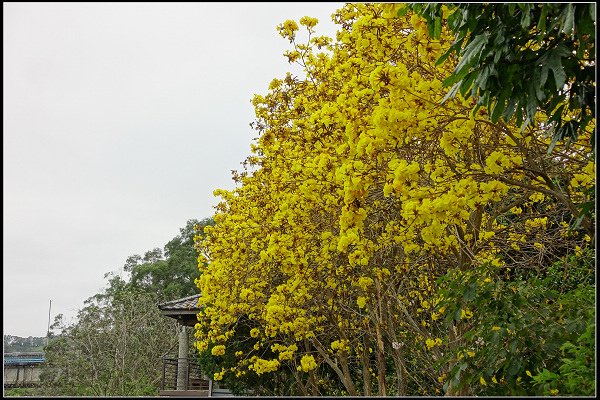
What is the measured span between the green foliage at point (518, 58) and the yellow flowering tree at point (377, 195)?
0.43m

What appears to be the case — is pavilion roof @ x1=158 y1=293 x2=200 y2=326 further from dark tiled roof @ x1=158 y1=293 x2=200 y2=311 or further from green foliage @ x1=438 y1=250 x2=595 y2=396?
green foliage @ x1=438 y1=250 x2=595 y2=396

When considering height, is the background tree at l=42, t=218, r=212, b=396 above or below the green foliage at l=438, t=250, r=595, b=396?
below

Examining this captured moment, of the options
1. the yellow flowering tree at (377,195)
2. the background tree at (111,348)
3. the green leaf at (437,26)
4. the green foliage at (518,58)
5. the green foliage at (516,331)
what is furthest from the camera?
the background tree at (111,348)

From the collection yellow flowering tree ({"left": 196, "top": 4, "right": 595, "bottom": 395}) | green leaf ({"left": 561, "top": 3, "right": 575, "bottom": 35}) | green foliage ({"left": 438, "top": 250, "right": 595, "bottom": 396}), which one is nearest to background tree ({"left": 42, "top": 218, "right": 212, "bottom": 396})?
yellow flowering tree ({"left": 196, "top": 4, "right": 595, "bottom": 395})

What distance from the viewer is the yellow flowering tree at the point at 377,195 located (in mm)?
3076

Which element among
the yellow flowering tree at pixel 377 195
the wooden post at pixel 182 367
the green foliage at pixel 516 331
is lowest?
the wooden post at pixel 182 367

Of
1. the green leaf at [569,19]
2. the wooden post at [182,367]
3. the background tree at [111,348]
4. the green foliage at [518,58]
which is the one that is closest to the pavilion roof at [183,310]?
the wooden post at [182,367]

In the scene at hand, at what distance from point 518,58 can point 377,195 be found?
1.92 m

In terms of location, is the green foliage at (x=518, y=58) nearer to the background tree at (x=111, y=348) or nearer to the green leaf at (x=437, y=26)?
the green leaf at (x=437, y=26)

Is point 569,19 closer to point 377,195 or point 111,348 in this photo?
point 377,195

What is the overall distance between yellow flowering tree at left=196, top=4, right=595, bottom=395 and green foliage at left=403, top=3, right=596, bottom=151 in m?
0.43

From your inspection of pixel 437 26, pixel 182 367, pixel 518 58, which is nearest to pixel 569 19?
pixel 518 58

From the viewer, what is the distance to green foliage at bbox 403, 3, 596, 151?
7.35ft

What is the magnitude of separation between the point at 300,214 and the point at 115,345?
38.1ft
